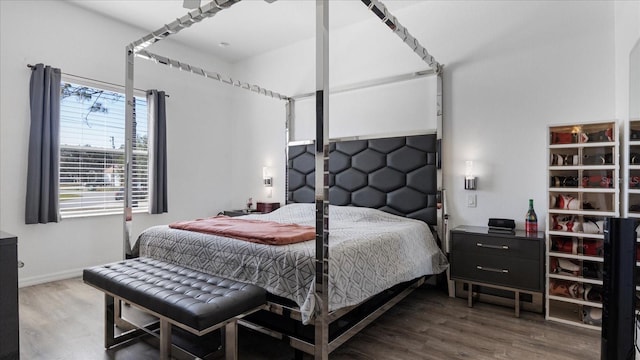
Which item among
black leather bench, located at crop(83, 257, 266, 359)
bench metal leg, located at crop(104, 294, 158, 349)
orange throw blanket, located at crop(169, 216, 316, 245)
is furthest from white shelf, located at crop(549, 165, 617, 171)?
bench metal leg, located at crop(104, 294, 158, 349)

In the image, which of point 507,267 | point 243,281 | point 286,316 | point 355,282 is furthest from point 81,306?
point 507,267

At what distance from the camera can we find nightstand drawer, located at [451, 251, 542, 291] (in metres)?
2.69

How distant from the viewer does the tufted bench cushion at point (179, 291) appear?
1660 millimetres

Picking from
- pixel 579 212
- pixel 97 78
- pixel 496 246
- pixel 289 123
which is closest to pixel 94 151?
pixel 97 78

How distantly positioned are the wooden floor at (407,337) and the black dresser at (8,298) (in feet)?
2.12

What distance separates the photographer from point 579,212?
8.42 ft

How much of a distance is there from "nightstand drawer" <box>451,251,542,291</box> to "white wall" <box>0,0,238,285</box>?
368cm

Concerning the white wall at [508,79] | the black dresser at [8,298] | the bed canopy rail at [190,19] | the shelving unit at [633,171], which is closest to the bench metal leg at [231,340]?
the black dresser at [8,298]

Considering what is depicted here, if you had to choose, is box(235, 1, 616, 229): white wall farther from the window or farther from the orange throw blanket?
the window

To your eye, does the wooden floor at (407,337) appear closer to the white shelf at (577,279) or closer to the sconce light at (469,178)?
the white shelf at (577,279)

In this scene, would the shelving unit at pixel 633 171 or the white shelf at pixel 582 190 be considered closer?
the shelving unit at pixel 633 171

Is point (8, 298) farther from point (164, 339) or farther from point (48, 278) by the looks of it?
point (48, 278)

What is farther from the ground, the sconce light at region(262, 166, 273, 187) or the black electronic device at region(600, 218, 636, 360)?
the sconce light at region(262, 166, 273, 187)

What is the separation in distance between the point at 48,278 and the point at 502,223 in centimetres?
460
